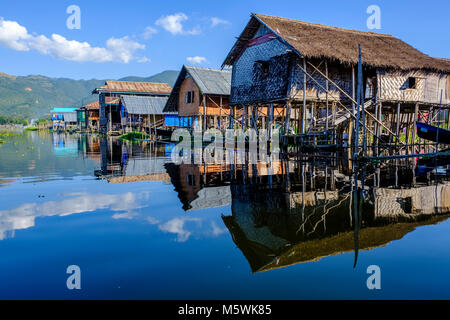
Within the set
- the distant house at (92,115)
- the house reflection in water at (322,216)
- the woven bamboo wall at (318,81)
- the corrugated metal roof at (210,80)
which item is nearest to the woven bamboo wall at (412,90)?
the woven bamboo wall at (318,81)

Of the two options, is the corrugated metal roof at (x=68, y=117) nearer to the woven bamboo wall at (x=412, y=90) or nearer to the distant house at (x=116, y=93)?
the distant house at (x=116, y=93)

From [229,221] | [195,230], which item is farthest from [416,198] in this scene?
[195,230]

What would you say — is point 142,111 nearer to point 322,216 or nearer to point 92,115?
point 92,115

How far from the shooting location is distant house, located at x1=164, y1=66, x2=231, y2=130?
27.5 meters

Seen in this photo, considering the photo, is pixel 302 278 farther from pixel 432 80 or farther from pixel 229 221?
pixel 432 80

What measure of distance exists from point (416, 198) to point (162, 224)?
207 inches

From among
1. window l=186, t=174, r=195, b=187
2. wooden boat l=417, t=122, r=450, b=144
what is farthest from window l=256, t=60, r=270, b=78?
window l=186, t=174, r=195, b=187

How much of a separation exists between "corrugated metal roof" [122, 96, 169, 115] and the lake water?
2913cm

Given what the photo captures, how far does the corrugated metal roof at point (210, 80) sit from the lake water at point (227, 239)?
60.5 ft

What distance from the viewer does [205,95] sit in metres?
27.5

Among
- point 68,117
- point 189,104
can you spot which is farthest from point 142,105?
point 68,117

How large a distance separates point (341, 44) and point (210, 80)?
12.0 meters

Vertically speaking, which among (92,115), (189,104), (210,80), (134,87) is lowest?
(189,104)
